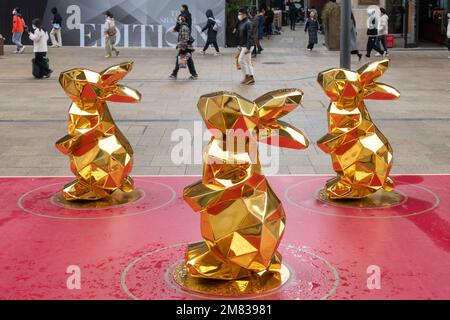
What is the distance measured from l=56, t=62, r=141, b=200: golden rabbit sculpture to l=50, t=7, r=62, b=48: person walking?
2161cm

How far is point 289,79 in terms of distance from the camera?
18016 mm

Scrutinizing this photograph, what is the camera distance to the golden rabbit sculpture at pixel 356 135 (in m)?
6.90

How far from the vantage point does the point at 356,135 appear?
22.8ft

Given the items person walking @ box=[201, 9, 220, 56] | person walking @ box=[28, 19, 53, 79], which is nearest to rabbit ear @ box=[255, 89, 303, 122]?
person walking @ box=[28, 19, 53, 79]

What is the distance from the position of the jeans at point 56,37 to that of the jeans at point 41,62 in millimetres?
10419

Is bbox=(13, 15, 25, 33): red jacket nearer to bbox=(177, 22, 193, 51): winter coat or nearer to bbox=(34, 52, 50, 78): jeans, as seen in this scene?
bbox=(34, 52, 50, 78): jeans

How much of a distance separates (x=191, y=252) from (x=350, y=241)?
1.60 m

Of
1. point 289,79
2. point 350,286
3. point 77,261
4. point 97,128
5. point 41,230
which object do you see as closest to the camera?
point 350,286

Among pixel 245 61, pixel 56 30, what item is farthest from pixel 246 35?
pixel 56 30

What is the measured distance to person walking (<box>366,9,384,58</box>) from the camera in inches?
899
